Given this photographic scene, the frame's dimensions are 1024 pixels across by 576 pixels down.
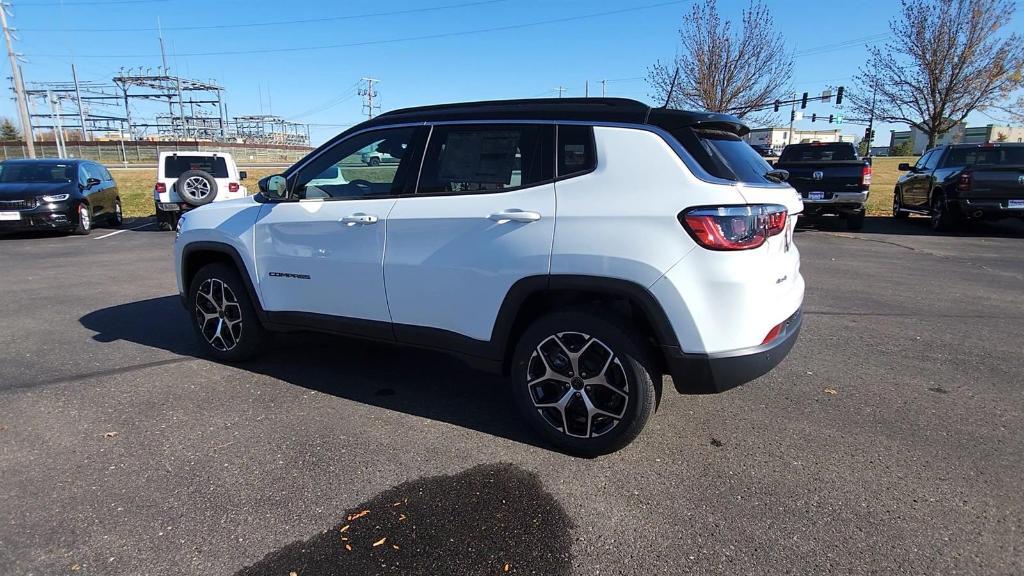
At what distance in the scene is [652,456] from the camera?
3164 mm

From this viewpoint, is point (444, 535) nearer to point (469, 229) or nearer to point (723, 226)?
point (469, 229)

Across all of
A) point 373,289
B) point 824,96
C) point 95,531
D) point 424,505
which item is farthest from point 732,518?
point 824,96

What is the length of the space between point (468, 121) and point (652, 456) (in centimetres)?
218

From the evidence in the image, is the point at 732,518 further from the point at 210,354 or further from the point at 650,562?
the point at 210,354

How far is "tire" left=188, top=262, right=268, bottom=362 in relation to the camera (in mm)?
4398

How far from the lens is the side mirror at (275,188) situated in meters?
3.96

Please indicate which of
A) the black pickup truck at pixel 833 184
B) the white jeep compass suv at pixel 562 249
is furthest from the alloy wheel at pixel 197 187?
the black pickup truck at pixel 833 184

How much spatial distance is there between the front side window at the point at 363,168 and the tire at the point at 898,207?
14580 millimetres

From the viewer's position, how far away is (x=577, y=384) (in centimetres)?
311

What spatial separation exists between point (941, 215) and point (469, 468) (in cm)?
1284

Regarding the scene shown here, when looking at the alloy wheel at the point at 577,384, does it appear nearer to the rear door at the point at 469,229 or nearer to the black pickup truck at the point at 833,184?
the rear door at the point at 469,229

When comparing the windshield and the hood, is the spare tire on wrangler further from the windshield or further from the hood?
the windshield

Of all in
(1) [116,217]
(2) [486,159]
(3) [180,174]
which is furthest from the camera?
(1) [116,217]

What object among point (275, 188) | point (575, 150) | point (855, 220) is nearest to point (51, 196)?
point (275, 188)
